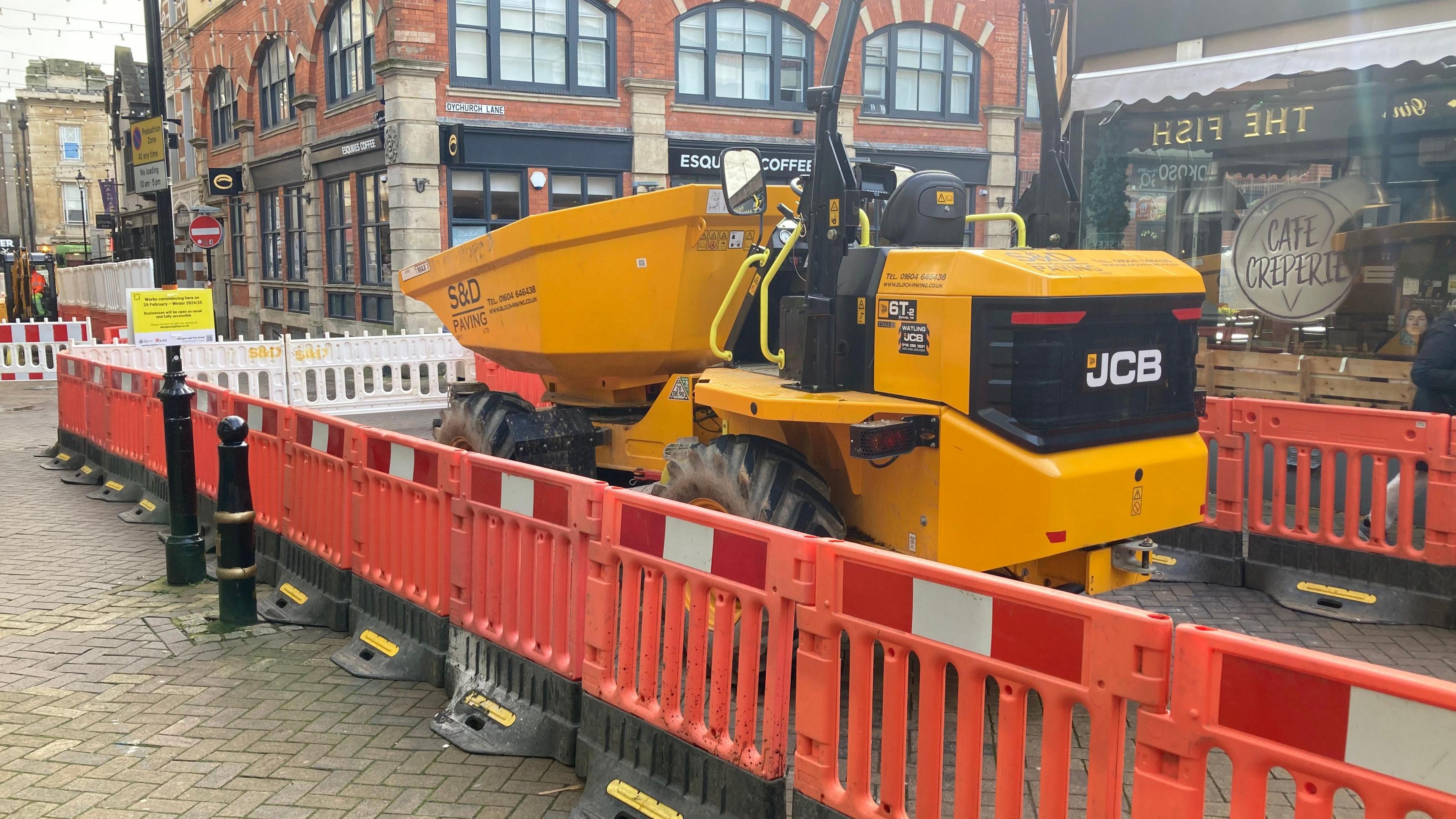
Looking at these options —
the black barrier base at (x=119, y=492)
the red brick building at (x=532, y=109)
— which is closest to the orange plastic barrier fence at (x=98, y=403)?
the black barrier base at (x=119, y=492)

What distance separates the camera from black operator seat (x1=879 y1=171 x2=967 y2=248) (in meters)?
5.32

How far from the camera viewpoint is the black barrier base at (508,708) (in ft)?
14.4

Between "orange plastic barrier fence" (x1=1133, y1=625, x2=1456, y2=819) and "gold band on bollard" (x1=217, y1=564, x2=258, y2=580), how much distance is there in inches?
191

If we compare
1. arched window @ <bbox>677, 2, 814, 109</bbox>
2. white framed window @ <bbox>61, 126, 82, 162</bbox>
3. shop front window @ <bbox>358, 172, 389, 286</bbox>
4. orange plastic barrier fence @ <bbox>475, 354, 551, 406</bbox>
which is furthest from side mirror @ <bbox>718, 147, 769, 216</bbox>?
white framed window @ <bbox>61, 126, 82, 162</bbox>

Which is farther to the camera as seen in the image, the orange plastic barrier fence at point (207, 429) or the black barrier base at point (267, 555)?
the orange plastic barrier fence at point (207, 429)

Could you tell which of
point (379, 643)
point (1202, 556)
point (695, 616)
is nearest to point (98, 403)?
point (379, 643)

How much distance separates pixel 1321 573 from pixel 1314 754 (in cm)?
488

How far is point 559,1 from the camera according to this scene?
72.4 ft

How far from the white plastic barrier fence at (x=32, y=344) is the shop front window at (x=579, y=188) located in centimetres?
882

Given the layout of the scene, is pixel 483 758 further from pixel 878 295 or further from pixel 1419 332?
pixel 1419 332

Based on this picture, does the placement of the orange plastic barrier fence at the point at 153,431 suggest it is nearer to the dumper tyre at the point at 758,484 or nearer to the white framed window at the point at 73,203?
the dumper tyre at the point at 758,484

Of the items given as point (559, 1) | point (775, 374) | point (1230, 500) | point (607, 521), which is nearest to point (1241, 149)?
point (1230, 500)

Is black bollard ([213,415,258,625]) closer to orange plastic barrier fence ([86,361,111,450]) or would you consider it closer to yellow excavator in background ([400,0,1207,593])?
yellow excavator in background ([400,0,1207,593])

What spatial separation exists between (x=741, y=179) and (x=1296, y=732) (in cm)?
398
